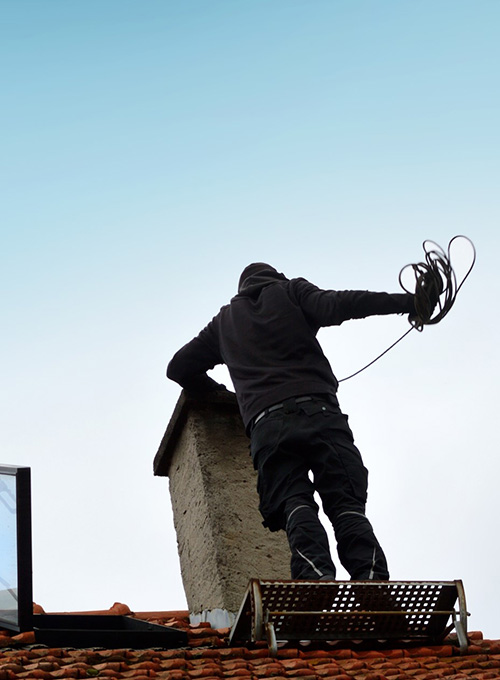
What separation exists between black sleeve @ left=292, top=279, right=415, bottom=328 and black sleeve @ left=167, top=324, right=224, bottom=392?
26.5 inches

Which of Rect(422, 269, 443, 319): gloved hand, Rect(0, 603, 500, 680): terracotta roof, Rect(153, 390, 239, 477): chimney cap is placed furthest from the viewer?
Rect(153, 390, 239, 477): chimney cap

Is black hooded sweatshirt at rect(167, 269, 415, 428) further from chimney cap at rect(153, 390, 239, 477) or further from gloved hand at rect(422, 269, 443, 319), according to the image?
chimney cap at rect(153, 390, 239, 477)

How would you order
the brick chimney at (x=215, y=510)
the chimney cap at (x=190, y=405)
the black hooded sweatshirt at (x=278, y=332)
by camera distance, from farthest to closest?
the chimney cap at (x=190, y=405) → the brick chimney at (x=215, y=510) → the black hooded sweatshirt at (x=278, y=332)

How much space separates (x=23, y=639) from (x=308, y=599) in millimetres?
1198

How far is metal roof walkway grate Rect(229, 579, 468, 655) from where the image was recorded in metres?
4.36

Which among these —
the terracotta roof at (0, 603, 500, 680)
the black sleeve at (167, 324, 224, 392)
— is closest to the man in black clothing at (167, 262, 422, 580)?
the black sleeve at (167, 324, 224, 392)

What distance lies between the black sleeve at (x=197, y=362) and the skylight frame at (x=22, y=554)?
69.7 inches

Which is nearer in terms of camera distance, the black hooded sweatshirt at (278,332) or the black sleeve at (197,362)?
the black hooded sweatshirt at (278,332)

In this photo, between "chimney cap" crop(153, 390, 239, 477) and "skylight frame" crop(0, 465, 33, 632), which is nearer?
"skylight frame" crop(0, 465, 33, 632)

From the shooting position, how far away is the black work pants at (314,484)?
15.9 feet

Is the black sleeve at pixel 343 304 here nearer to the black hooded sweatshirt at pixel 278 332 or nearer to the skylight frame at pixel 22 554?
the black hooded sweatshirt at pixel 278 332

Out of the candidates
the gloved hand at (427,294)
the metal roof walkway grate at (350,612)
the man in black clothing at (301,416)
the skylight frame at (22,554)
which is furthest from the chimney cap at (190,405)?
the metal roof walkway grate at (350,612)

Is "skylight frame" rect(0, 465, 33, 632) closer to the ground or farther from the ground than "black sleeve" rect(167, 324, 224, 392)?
closer to the ground

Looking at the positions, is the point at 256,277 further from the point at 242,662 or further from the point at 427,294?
the point at 242,662
